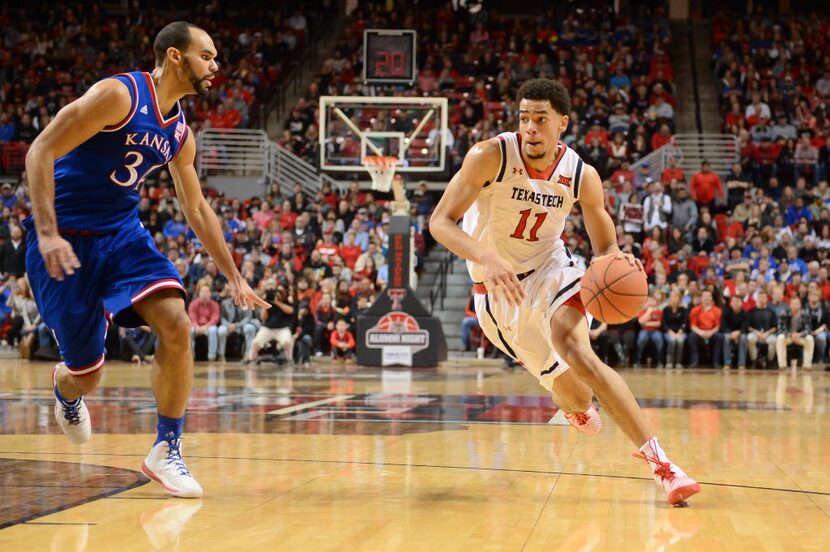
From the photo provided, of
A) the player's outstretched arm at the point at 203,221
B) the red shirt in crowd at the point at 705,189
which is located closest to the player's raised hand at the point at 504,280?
the player's outstretched arm at the point at 203,221

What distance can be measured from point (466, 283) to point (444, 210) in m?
13.6

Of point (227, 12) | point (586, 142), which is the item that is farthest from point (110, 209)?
point (227, 12)

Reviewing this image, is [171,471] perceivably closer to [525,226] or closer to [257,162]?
[525,226]

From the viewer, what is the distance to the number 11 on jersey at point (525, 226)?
17.1ft

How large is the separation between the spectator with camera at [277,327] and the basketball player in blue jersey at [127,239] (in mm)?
10072

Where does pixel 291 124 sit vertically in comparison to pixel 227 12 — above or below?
below

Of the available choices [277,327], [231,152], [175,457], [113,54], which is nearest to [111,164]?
[175,457]

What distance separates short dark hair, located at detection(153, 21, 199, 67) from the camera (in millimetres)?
4512

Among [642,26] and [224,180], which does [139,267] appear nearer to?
[224,180]

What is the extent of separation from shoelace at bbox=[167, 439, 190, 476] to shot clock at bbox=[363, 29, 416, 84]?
13.5 meters

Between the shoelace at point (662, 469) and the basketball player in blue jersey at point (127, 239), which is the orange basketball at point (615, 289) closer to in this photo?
the shoelace at point (662, 469)

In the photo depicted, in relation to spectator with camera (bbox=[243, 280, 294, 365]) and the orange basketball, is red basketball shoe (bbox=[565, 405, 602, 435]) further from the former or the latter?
spectator with camera (bbox=[243, 280, 294, 365])

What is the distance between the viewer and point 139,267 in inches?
175

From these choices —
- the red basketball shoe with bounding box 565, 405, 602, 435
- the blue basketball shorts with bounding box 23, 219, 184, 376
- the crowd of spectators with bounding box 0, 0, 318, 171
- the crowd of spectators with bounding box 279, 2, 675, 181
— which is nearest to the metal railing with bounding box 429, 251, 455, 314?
the crowd of spectators with bounding box 279, 2, 675, 181
